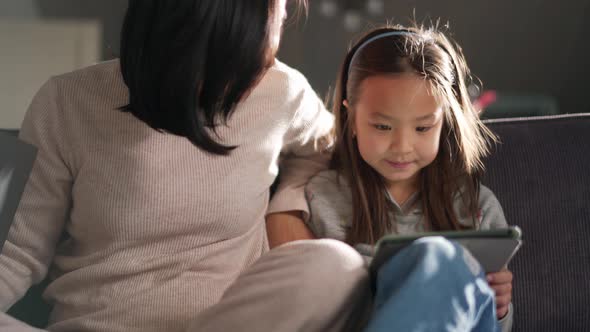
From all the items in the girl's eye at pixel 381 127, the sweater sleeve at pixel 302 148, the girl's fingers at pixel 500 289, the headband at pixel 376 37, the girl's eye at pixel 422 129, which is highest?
the headband at pixel 376 37

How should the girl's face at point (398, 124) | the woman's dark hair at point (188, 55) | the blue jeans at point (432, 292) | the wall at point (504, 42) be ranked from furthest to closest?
the wall at point (504, 42)
the girl's face at point (398, 124)
the woman's dark hair at point (188, 55)
the blue jeans at point (432, 292)

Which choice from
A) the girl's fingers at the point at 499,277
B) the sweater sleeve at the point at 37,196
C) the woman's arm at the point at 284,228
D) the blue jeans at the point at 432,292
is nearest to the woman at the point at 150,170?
the sweater sleeve at the point at 37,196

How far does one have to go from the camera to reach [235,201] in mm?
1193

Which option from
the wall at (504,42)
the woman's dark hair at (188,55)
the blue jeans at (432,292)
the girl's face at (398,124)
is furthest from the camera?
the wall at (504,42)

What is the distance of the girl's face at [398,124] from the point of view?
1239 mm

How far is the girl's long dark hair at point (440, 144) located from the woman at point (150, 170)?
188 millimetres

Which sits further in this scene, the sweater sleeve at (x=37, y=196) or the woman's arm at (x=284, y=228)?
the woman's arm at (x=284, y=228)

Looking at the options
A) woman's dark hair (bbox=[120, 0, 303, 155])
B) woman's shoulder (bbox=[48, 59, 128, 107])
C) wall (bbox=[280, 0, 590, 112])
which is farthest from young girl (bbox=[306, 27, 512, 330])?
wall (bbox=[280, 0, 590, 112])

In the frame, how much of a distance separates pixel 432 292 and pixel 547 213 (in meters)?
0.52

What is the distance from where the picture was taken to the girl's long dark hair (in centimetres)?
129

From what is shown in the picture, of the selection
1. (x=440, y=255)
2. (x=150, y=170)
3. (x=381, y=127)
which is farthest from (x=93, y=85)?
(x=440, y=255)

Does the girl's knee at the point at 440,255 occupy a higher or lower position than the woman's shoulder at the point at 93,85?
lower

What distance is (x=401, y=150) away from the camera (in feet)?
4.08

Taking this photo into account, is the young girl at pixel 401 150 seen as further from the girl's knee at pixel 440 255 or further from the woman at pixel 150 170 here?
the girl's knee at pixel 440 255
